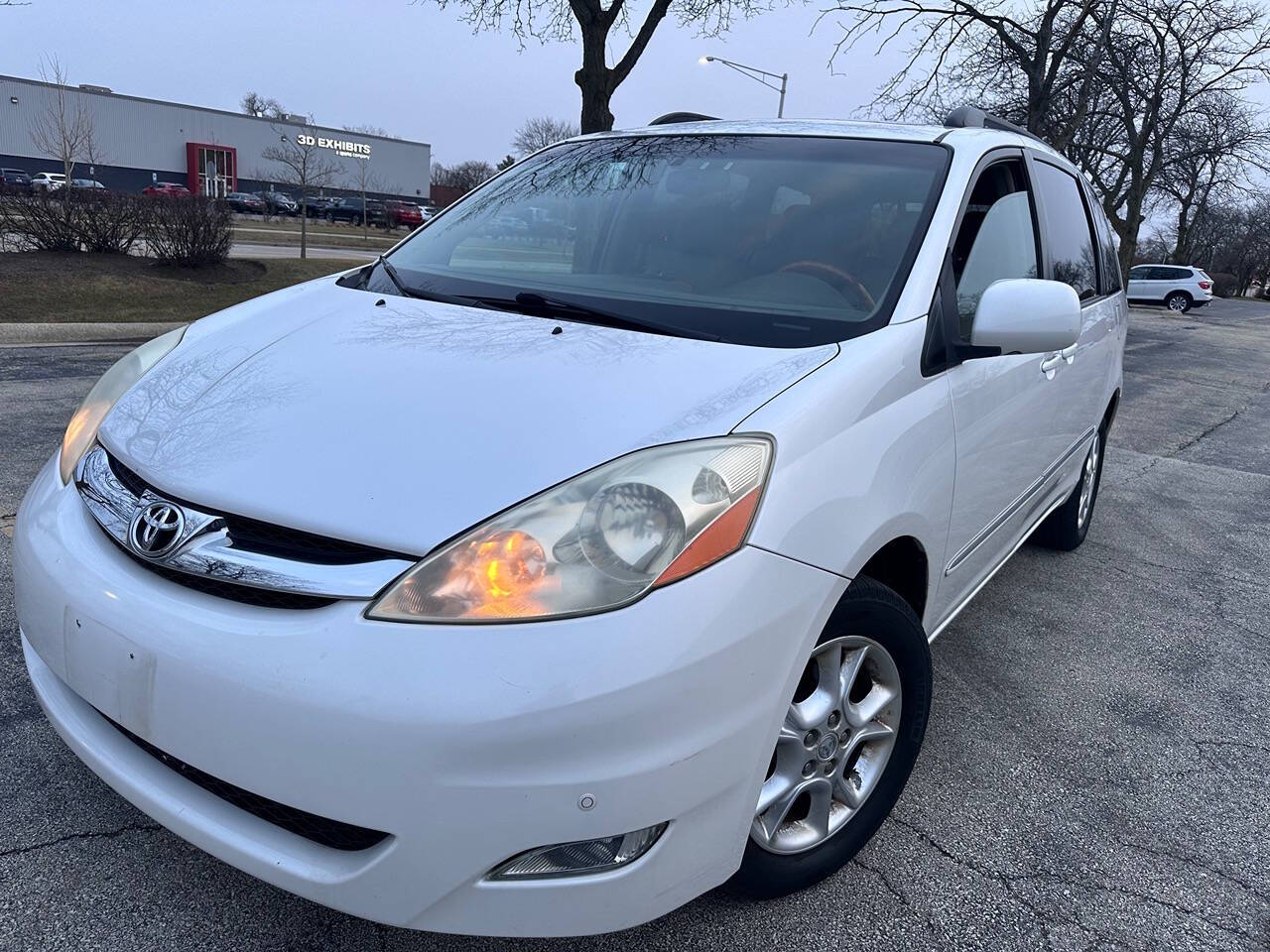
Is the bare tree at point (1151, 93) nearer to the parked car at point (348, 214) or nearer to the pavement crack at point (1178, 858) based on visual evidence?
the pavement crack at point (1178, 858)

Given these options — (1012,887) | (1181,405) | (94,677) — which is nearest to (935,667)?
(1012,887)

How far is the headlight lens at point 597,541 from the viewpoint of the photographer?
1.53 meters

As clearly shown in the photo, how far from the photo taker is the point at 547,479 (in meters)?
1.65

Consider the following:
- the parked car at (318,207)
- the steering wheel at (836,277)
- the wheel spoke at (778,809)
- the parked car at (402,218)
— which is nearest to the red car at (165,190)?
the parked car at (318,207)

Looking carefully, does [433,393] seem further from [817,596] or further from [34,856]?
[34,856]

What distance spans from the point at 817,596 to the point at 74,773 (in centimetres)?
188

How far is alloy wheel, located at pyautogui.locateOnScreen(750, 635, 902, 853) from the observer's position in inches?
75.1

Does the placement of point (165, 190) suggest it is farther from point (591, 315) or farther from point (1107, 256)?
point (591, 315)

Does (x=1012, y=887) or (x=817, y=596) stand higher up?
(x=817, y=596)

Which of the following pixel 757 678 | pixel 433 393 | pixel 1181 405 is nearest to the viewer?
pixel 757 678

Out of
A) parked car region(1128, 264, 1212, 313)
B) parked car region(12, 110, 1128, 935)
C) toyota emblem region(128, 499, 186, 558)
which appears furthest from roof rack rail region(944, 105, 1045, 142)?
parked car region(1128, 264, 1212, 313)

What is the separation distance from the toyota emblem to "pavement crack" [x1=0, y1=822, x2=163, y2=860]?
0.82 m

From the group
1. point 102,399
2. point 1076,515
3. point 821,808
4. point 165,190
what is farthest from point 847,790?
point 165,190

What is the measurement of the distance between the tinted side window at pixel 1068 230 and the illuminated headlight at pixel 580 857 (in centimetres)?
277
